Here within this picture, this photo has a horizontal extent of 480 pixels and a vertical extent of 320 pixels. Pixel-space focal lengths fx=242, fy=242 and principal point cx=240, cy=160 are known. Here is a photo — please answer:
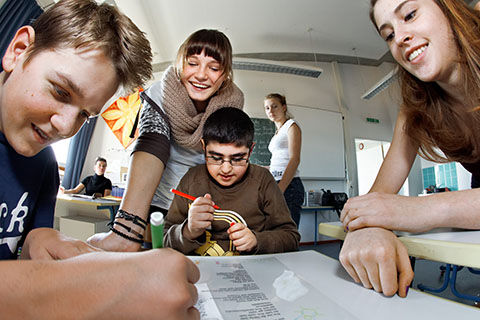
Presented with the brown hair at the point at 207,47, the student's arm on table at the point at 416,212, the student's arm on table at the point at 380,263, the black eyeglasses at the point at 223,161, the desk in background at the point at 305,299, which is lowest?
the desk in background at the point at 305,299

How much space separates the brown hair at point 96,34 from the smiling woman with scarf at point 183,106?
20 cm

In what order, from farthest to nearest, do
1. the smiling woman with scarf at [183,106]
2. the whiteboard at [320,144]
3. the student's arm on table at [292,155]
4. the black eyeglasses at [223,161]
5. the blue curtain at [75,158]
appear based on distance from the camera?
the whiteboard at [320,144] < the blue curtain at [75,158] < the student's arm on table at [292,155] < the black eyeglasses at [223,161] < the smiling woman with scarf at [183,106]

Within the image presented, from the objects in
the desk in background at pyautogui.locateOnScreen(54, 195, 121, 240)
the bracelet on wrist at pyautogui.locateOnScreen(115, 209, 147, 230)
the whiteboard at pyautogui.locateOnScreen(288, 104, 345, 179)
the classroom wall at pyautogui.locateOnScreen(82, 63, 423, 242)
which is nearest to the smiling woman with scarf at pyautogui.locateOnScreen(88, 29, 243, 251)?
the bracelet on wrist at pyautogui.locateOnScreen(115, 209, 147, 230)

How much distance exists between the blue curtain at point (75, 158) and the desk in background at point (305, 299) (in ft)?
16.6

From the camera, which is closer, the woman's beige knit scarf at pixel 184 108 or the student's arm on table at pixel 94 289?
the student's arm on table at pixel 94 289

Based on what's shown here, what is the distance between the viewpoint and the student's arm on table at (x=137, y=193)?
0.67m

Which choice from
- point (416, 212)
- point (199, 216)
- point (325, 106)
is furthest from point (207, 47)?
point (325, 106)

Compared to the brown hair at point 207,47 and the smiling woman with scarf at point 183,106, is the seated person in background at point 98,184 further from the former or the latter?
the brown hair at point 207,47

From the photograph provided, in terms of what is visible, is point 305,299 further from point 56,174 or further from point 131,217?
point 56,174

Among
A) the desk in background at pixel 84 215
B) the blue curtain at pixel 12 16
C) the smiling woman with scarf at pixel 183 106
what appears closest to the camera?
the smiling woman with scarf at pixel 183 106

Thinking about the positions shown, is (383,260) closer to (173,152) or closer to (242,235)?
(242,235)

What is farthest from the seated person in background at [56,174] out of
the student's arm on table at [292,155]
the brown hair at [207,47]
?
the student's arm on table at [292,155]

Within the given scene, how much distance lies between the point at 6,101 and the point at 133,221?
0.40m

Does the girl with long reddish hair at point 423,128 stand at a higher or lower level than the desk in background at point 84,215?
higher
